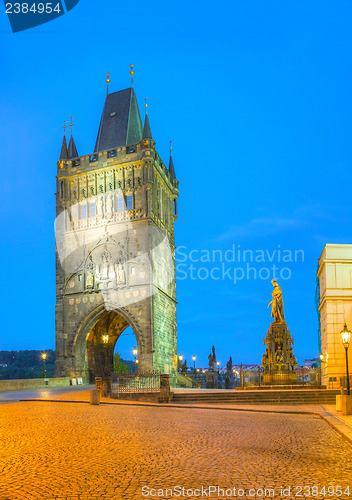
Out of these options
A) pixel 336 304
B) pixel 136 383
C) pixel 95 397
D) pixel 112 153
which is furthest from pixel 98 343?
pixel 336 304

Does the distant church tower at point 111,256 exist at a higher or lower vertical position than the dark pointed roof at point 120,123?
lower

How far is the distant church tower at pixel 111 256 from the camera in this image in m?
39.2

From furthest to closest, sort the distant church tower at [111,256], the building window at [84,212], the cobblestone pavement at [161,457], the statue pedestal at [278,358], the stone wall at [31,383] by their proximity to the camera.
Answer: the building window at [84,212]
the distant church tower at [111,256]
the stone wall at [31,383]
the statue pedestal at [278,358]
the cobblestone pavement at [161,457]

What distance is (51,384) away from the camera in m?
35.4

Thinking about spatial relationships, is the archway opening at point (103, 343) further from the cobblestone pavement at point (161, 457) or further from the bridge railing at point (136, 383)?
the cobblestone pavement at point (161, 457)

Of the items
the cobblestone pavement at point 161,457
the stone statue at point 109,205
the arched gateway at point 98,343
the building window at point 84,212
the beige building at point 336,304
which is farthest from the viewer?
the building window at point 84,212

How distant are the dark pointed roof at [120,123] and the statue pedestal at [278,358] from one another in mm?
21611

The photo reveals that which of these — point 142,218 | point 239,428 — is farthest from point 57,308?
point 239,428

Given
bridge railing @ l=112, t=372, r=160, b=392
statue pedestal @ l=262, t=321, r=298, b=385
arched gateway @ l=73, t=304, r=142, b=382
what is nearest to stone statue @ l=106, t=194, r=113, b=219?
arched gateway @ l=73, t=304, r=142, b=382

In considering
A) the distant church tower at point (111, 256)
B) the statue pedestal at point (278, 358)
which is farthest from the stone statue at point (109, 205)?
the statue pedestal at point (278, 358)

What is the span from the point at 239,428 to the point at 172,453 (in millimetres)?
4217

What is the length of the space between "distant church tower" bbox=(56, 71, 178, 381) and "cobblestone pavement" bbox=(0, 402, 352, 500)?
24.8m

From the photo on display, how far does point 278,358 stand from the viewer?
101 feet

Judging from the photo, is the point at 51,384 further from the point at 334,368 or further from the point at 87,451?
the point at 87,451
